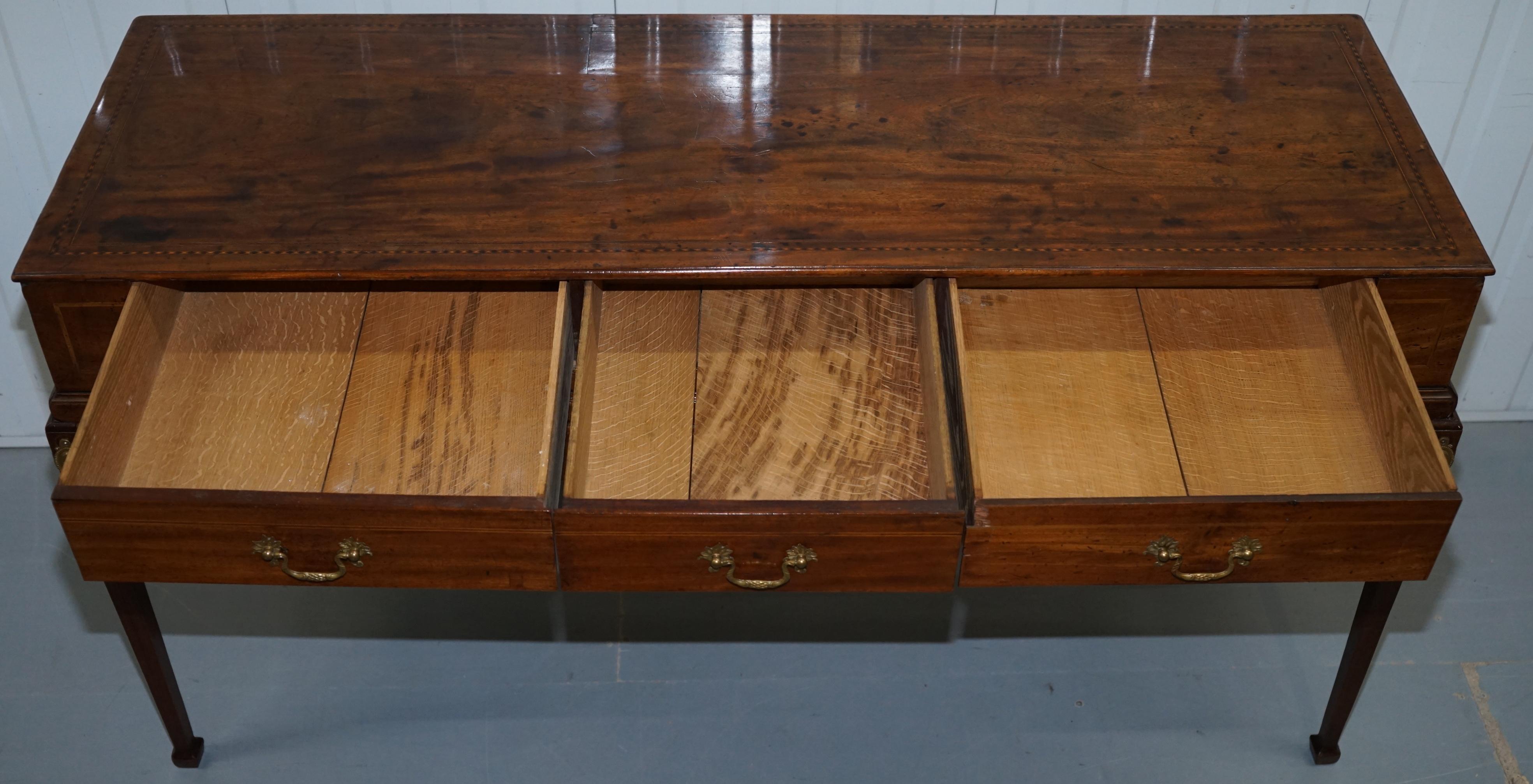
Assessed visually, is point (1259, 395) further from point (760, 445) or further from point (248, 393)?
point (248, 393)

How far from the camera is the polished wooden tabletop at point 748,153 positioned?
1835 mm

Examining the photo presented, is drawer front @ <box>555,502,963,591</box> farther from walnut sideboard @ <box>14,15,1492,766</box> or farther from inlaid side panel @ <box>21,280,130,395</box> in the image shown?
inlaid side panel @ <box>21,280,130,395</box>

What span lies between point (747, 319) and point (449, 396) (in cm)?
50

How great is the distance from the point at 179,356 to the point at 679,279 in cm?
82

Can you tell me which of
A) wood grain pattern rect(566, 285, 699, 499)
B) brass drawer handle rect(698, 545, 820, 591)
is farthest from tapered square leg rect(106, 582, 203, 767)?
brass drawer handle rect(698, 545, 820, 591)

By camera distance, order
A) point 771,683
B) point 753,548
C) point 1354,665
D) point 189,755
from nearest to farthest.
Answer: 1. point 753,548
2. point 1354,665
3. point 189,755
4. point 771,683

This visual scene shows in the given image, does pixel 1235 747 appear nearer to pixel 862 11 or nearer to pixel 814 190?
pixel 814 190

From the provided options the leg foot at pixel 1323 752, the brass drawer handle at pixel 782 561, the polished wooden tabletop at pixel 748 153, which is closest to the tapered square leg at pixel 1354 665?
the leg foot at pixel 1323 752

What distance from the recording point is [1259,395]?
1.95 metres

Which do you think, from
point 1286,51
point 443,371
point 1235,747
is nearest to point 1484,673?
point 1235,747

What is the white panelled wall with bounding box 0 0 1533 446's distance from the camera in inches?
96.0

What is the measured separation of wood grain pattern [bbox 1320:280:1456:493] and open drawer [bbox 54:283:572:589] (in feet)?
3.94

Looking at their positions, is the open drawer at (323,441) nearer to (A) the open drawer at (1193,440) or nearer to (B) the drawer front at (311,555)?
(B) the drawer front at (311,555)

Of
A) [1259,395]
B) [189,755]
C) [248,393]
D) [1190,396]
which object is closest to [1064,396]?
[1190,396]
